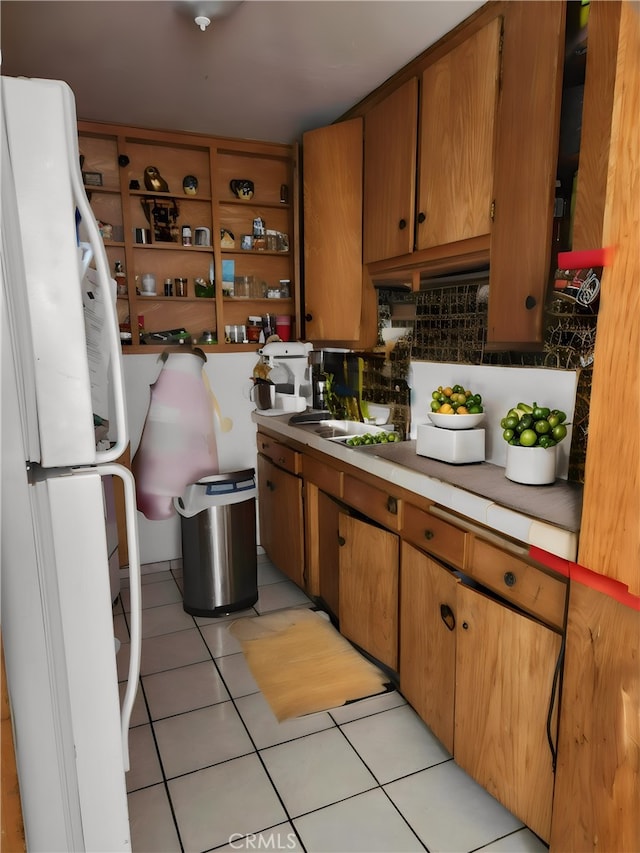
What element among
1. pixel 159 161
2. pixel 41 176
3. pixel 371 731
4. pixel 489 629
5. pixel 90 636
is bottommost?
pixel 371 731

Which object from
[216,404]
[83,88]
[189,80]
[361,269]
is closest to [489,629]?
[361,269]

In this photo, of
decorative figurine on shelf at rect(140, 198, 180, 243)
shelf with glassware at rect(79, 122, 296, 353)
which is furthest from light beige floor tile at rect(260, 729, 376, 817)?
decorative figurine on shelf at rect(140, 198, 180, 243)

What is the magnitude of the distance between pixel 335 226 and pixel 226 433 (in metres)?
1.42

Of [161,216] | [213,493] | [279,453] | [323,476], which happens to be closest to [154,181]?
[161,216]

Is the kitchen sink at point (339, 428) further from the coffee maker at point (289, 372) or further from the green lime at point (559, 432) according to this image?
the green lime at point (559, 432)

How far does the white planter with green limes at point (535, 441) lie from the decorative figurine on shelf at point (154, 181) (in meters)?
2.42

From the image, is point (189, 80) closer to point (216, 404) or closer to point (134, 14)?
point (134, 14)

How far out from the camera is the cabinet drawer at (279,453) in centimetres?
286

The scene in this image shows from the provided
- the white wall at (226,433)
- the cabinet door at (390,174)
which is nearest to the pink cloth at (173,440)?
the white wall at (226,433)

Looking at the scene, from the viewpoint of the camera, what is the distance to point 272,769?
5.92ft

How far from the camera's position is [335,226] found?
2.77 m

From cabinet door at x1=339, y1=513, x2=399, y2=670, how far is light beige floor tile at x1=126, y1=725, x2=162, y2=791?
884mm

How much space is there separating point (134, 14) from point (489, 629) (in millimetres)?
2302

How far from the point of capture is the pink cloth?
294cm
